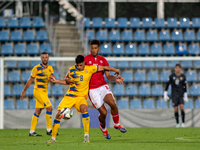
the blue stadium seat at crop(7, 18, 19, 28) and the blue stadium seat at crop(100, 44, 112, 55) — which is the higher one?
the blue stadium seat at crop(7, 18, 19, 28)

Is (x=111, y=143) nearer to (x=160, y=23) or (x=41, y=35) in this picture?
(x=41, y=35)

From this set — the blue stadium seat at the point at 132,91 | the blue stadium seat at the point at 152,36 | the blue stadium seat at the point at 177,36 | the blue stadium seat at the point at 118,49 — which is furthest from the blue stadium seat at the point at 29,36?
the blue stadium seat at the point at 177,36

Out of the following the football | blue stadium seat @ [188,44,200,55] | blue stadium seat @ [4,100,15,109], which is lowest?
blue stadium seat @ [4,100,15,109]

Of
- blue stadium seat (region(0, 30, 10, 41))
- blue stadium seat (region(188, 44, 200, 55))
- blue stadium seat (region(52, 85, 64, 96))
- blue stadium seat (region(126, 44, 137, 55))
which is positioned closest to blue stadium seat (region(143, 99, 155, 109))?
blue stadium seat (region(52, 85, 64, 96))

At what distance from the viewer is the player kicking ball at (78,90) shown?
7.02 metres

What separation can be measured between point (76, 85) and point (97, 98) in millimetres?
748

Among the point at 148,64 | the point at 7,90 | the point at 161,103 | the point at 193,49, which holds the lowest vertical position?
the point at 161,103

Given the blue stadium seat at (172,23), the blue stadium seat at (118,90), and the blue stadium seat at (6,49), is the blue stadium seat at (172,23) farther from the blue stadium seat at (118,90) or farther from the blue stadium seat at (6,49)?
the blue stadium seat at (6,49)

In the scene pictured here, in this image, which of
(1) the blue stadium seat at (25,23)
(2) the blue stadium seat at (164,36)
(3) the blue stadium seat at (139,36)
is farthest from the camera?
(2) the blue stadium seat at (164,36)

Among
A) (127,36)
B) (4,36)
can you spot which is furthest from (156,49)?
(4,36)

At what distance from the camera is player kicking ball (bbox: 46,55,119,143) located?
7.02 metres

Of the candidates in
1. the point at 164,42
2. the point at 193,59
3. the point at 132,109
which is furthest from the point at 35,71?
the point at 164,42

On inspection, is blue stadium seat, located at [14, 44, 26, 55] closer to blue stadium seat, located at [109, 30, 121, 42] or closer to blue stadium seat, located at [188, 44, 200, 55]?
blue stadium seat, located at [109, 30, 121, 42]

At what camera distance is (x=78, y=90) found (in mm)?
7160
